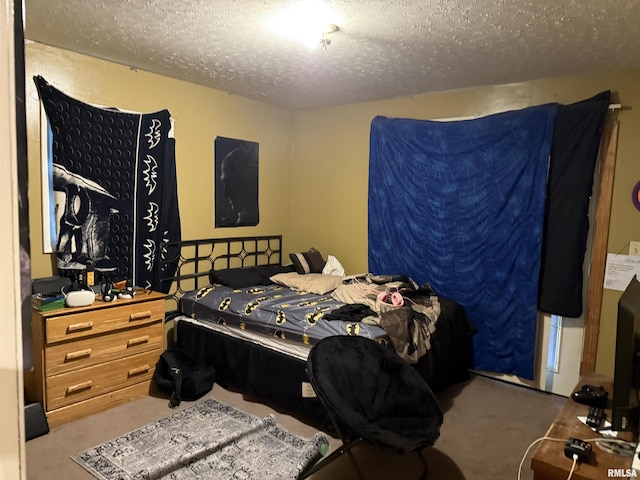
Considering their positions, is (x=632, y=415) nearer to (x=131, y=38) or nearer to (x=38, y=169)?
(x=131, y=38)

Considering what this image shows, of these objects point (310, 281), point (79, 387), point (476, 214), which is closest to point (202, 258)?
point (310, 281)

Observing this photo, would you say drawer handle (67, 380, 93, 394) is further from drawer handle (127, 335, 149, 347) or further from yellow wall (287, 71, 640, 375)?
yellow wall (287, 71, 640, 375)

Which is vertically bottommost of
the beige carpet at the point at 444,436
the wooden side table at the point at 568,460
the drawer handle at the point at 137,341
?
the beige carpet at the point at 444,436

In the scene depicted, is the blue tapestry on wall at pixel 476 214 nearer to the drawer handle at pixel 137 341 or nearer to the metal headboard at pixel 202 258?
the metal headboard at pixel 202 258

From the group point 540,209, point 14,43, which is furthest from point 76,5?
point 540,209

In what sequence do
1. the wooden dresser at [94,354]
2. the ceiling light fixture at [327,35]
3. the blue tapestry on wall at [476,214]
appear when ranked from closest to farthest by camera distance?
the ceiling light fixture at [327,35], the wooden dresser at [94,354], the blue tapestry on wall at [476,214]

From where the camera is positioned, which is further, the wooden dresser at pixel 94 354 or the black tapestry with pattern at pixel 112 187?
the black tapestry with pattern at pixel 112 187

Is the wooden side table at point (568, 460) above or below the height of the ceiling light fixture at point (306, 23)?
below

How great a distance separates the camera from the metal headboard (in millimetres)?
3680

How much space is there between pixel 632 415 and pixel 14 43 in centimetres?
191

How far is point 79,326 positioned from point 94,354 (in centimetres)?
23

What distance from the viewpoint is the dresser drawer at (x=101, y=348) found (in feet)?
8.55

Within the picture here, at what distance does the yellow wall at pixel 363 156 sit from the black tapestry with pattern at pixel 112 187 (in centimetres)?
151

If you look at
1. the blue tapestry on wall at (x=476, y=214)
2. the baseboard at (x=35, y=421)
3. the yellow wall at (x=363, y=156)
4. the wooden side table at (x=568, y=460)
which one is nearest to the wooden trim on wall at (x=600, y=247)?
the yellow wall at (x=363, y=156)
